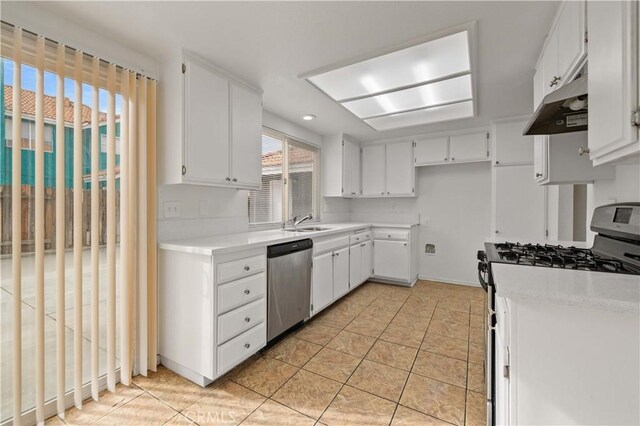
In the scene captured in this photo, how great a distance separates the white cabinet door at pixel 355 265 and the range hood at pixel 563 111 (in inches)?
92.2

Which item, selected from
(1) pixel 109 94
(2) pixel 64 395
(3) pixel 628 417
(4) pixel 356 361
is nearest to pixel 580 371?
(3) pixel 628 417

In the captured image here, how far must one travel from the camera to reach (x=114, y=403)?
1674mm

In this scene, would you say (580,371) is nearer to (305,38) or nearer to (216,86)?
(305,38)

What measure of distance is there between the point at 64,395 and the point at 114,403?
26 centimetres

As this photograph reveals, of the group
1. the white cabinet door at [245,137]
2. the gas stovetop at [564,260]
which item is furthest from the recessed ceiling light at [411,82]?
the gas stovetop at [564,260]

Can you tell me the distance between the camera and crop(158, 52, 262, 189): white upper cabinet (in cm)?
194

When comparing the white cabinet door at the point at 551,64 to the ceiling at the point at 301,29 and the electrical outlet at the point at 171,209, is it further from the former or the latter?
the electrical outlet at the point at 171,209

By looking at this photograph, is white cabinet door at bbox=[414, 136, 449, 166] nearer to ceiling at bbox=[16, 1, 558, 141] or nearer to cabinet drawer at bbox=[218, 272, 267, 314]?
ceiling at bbox=[16, 1, 558, 141]

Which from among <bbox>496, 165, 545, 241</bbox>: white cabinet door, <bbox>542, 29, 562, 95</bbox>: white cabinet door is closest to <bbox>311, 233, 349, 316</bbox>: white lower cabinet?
<bbox>496, 165, 545, 241</bbox>: white cabinet door

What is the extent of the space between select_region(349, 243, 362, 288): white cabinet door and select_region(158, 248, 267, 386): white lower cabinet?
1.63 m

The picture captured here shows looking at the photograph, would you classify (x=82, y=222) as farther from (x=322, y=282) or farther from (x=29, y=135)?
(x=322, y=282)

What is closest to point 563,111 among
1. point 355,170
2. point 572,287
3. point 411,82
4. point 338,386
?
point 572,287

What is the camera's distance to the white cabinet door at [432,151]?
3.97 meters

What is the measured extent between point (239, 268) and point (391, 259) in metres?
2.64
